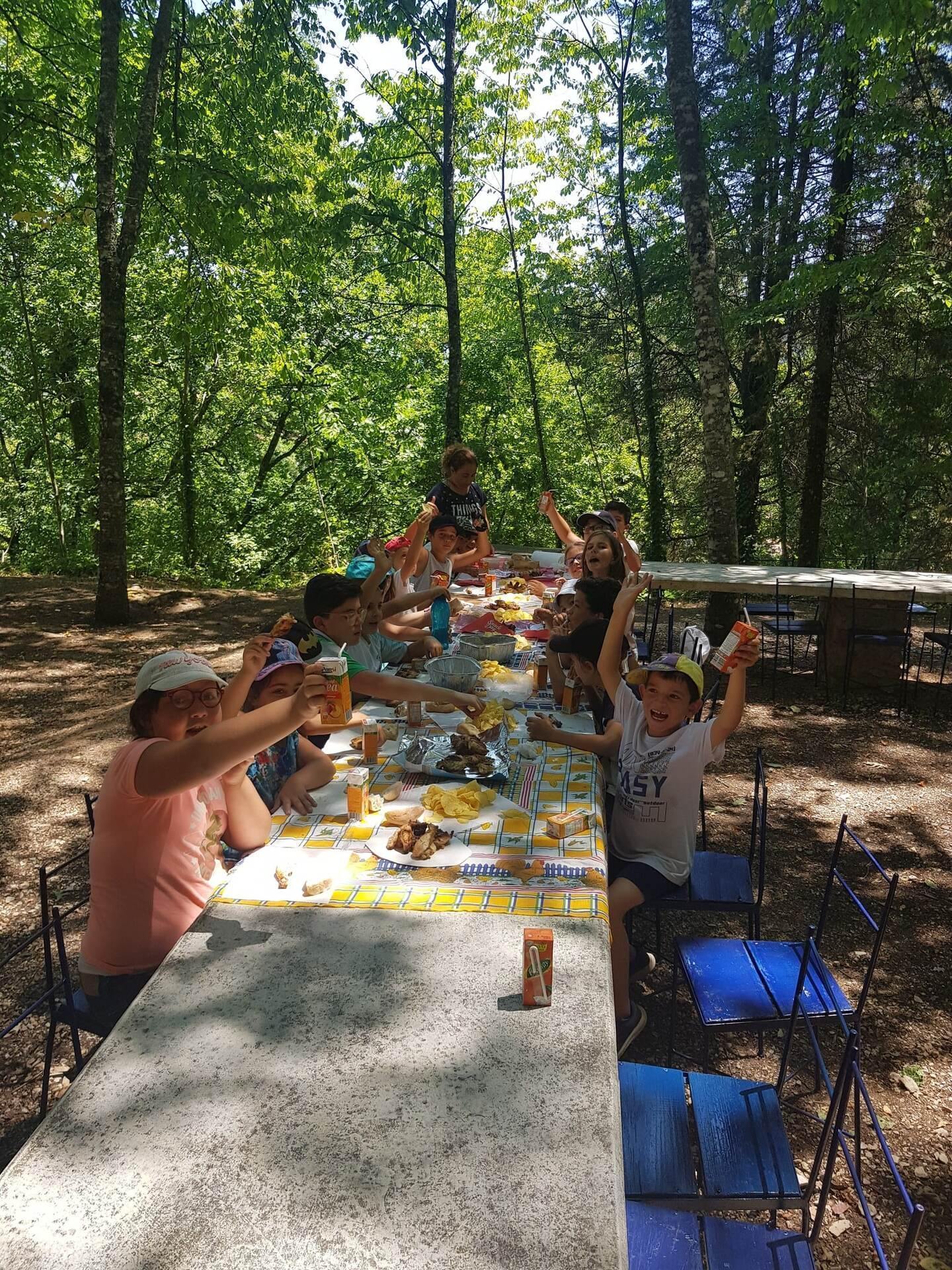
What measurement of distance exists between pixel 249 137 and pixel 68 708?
311 inches

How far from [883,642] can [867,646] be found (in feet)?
1.14

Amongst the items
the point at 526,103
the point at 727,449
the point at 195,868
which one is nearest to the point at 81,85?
the point at 526,103

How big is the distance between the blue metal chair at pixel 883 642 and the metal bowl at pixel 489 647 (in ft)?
14.9

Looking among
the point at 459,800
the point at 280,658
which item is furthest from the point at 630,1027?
the point at 280,658

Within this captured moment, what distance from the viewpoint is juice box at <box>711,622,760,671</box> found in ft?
9.86

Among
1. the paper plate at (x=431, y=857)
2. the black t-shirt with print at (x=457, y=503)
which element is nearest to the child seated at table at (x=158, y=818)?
the paper plate at (x=431, y=857)

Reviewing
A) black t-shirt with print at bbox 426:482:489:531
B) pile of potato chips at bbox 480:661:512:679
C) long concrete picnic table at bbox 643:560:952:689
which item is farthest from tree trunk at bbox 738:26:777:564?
pile of potato chips at bbox 480:661:512:679

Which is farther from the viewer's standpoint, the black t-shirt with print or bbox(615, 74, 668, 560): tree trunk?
bbox(615, 74, 668, 560): tree trunk

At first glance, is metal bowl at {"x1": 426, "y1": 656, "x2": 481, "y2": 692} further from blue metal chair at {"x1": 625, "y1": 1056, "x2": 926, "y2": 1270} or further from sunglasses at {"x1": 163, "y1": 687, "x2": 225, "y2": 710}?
blue metal chair at {"x1": 625, "y1": 1056, "x2": 926, "y2": 1270}

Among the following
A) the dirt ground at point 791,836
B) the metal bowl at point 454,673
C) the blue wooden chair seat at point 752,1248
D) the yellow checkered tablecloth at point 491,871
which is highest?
the metal bowl at point 454,673

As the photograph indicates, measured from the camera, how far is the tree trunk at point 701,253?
733cm

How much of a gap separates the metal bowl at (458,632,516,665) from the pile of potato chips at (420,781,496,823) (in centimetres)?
195

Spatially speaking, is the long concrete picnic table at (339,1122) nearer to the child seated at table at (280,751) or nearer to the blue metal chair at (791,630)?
the child seated at table at (280,751)

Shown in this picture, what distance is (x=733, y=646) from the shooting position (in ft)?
9.86
